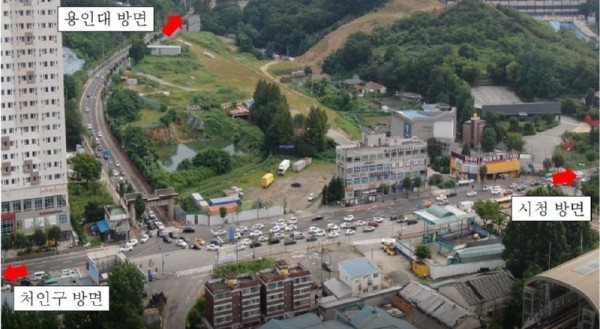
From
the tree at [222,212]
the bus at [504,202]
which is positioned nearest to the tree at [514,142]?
the bus at [504,202]

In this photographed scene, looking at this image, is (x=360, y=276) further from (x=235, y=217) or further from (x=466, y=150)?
(x=466, y=150)

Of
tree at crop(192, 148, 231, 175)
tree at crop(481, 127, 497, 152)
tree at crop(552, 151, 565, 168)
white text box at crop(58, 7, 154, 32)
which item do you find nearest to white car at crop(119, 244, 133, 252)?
tree at crop(192, 148, 231, 175)

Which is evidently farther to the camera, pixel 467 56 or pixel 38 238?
pixel 467 56

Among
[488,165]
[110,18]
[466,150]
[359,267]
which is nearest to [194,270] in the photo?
[359,267]

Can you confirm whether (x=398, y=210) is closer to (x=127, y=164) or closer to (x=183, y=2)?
(x=127, y=164)

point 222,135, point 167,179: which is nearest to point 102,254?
point 167,179
